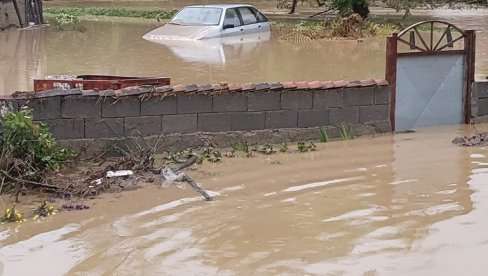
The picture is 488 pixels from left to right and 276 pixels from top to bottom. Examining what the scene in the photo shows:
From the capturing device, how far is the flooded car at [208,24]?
65.6 feet

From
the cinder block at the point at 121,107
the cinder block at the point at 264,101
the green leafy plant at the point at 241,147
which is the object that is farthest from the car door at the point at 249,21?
the cinder block at the point at 121,107

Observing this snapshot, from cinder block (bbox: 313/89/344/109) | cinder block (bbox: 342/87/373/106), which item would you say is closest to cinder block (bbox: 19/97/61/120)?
cinder block (bbox: 313/89/344/109)

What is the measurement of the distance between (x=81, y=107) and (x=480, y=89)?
203 inches

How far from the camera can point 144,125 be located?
Result: 8516mm

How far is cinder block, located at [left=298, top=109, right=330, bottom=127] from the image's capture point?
927 cm

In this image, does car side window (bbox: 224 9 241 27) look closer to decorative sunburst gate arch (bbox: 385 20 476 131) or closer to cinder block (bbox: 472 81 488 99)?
decorative sunburst gate arch (bbox: 385 20 476 131)

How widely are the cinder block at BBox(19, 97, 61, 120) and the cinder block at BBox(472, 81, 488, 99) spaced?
17.3 feet

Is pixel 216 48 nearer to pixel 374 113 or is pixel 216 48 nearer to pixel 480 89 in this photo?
pixel 480 89

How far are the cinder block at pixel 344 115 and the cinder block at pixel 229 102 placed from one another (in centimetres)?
115

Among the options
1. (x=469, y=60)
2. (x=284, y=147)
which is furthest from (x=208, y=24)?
(x=284, y=147)

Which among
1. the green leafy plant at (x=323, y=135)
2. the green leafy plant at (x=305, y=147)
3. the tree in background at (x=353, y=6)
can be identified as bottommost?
the green leafy plant at (x=305, y=147)

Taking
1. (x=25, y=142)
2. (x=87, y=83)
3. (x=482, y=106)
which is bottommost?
(x=482, y=106)

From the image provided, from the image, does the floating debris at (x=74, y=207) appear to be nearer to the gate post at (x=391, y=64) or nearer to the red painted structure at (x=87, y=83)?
the red painted structure at (x=87, y=83)

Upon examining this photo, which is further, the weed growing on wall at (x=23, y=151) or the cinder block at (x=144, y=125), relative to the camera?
the cinder block at (x=144, y=125)
